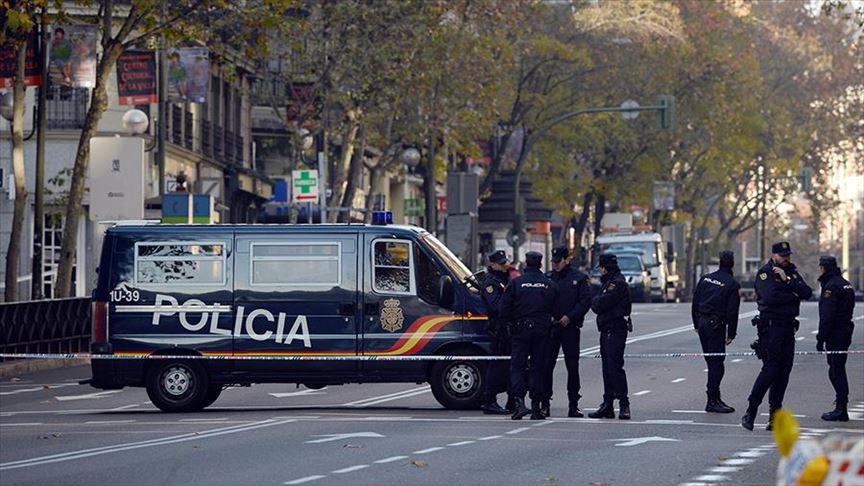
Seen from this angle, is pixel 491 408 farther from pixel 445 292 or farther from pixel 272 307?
pixel 272 307

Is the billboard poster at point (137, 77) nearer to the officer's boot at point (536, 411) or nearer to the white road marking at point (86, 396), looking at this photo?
the white road marking at point (86, 396)

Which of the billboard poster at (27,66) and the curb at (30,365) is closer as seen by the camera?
the curb at (30,365)

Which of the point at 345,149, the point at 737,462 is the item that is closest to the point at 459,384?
the point at 737,462

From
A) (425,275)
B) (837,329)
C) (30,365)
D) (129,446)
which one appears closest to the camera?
(129,446)

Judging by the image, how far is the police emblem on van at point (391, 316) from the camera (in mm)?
20375

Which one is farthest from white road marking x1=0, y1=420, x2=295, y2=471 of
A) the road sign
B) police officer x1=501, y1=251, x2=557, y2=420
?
the road sign

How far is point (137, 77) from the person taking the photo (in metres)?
38.8

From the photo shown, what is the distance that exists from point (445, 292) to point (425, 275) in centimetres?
36

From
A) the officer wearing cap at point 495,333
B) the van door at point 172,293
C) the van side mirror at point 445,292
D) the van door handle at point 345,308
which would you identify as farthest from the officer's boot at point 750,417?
the van door at point 172,293

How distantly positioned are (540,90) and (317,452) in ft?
154

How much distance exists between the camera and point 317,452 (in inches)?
589

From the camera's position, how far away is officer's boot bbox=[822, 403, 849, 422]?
18656mm

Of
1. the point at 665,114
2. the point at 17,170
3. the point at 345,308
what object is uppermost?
the point at 665,114

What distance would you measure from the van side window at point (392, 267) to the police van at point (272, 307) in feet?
0.04
